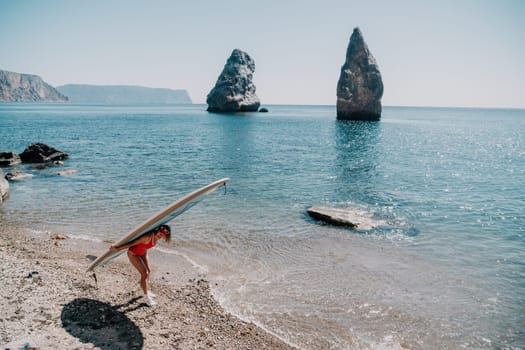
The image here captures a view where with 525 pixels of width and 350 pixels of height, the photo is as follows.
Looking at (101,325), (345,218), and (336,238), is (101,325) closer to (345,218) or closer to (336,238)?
(336,238)

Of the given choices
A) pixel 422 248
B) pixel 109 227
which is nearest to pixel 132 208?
pixel 109 227

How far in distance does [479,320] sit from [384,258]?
3965 millimetres

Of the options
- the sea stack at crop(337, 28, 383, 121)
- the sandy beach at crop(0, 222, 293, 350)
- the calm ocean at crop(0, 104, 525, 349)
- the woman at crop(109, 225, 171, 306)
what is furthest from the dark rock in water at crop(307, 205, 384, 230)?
the sea stack at crop(337, 28, 383, 121)

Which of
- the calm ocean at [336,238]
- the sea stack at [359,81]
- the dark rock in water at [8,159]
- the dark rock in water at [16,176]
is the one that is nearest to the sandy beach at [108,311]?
the calm ocean at [336,238]

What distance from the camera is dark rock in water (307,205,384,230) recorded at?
1631cm

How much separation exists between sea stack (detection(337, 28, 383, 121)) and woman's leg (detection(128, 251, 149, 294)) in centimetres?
9076

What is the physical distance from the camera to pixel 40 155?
3212 centimetres

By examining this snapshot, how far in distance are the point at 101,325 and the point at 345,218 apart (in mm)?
12046

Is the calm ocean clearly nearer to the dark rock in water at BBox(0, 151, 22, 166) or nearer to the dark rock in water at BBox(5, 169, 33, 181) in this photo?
the dark rock in water at BBox(5, 169, 33, 181)

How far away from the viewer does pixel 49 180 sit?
985 inches

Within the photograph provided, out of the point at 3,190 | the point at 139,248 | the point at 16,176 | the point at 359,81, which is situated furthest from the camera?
the point at 359,81

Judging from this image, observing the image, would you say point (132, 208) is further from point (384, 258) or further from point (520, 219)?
point (520, 219)

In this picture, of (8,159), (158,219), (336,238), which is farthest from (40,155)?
(158,219)

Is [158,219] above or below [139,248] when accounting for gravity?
above
